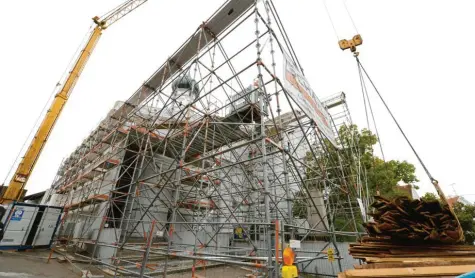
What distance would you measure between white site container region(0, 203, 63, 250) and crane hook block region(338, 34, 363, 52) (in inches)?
615

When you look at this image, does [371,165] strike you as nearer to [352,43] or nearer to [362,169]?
[362,169]

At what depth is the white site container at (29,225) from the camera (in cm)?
1031

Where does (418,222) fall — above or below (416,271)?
above

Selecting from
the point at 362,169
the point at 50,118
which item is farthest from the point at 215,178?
the point at 50,118

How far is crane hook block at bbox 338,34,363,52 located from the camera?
558cm

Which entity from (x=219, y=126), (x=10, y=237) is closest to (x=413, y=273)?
(x=219, y=126)

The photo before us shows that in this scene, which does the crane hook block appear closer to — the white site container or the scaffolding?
the scaffolding

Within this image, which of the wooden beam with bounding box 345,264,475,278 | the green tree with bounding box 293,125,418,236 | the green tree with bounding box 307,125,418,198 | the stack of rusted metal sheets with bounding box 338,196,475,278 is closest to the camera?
the wooden beam with bounding box 345,264,475,278

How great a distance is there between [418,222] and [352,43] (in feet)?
15.0

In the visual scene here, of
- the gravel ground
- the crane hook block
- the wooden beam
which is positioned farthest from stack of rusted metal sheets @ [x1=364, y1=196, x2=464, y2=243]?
the gravel ground

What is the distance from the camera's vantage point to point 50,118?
1409 cm

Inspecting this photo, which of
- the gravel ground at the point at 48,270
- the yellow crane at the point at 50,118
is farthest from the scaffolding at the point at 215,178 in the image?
the yellow crane at the point at 50,118

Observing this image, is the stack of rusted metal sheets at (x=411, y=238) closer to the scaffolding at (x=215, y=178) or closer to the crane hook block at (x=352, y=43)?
the scaffolding at (x=215, y=178)

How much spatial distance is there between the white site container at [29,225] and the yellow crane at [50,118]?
2469 mm
